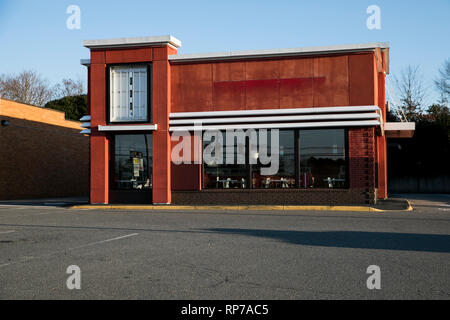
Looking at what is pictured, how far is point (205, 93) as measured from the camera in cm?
2072

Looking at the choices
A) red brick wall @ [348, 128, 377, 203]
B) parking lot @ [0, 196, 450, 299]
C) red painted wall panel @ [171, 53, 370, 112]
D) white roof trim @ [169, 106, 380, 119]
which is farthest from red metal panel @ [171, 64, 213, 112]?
parking lot @ [0, 196, 450, 299]

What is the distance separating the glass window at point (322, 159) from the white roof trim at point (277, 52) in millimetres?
3232

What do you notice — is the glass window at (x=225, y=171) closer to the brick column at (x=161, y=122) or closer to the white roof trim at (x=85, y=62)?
the brick column at (x=161, y=122)

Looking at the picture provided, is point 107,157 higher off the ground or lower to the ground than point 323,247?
higher

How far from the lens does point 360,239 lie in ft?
32.1

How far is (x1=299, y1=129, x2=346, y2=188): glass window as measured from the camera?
1945cm

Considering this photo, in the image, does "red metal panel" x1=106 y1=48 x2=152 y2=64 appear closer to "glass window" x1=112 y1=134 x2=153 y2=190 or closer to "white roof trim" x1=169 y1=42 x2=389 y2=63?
"white roof trim" x1=169 y1=42 x2=389 y2=63

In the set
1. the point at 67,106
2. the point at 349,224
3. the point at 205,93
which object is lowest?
Result: the point at 349,224

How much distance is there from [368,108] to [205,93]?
6.81 m

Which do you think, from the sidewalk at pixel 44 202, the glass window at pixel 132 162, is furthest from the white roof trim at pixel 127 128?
the sidewalk at pixel 44 202

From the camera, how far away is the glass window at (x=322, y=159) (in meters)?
19.5
